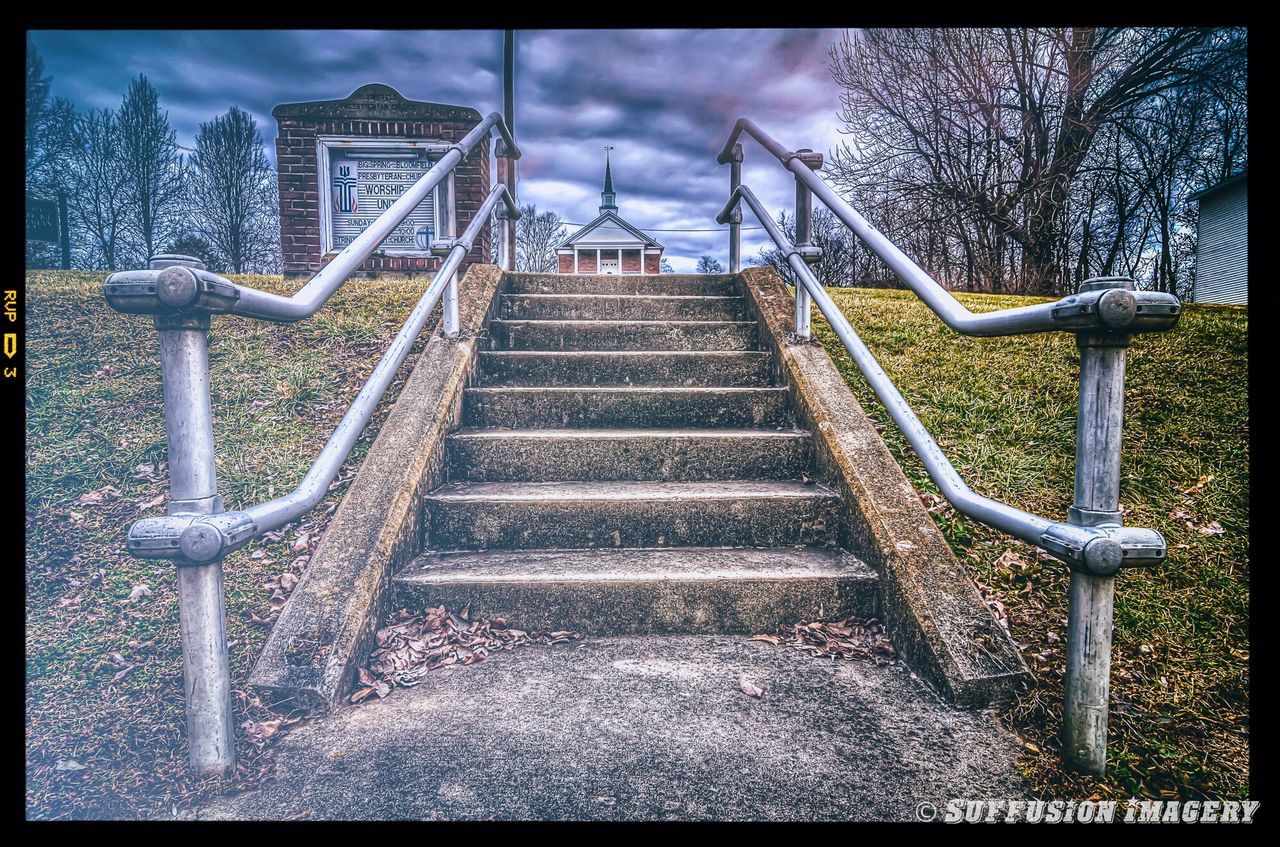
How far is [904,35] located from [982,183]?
347 centimetres

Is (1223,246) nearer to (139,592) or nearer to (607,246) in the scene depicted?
(139,592)

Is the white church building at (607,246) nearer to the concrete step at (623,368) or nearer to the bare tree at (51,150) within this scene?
the bare tree at (51,150)

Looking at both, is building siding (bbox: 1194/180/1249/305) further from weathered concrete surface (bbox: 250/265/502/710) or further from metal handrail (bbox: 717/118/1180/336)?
weathered concrete surface (bbox: 250/265/502/710)

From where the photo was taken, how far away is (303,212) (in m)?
7.15

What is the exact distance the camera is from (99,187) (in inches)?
673

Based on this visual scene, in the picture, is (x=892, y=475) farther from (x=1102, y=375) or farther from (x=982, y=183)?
(x=982, y=183)

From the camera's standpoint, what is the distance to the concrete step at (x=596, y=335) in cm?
375

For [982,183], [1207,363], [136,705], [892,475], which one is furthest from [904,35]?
[136,705]

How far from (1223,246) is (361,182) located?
721 inches

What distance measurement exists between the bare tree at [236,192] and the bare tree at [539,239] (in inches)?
690

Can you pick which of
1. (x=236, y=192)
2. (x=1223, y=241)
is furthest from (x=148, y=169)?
(x=1223, y=241)

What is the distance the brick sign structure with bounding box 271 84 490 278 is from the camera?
23.1 ft

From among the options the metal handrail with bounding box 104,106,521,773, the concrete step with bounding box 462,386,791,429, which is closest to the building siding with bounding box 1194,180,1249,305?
the concrete step with bounding box 462,386,791,429

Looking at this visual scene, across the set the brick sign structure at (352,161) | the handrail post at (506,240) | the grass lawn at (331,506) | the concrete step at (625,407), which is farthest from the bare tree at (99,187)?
the concrete step at (625,407)
